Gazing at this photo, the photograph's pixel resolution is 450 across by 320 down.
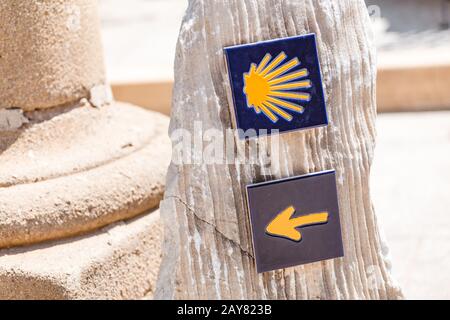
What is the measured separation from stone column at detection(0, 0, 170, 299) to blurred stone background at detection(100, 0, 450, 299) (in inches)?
39.4

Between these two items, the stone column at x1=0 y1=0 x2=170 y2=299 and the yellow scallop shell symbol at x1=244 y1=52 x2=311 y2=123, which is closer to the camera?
the yellow scallop shell symbol at x1=244 y1=52 x2=311 y2=123

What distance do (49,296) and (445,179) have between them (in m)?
2.32

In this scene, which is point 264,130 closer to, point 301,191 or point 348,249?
point 301,191

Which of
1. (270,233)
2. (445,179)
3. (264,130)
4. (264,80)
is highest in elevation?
(264,80)

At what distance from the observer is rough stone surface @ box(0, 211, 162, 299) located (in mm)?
2451

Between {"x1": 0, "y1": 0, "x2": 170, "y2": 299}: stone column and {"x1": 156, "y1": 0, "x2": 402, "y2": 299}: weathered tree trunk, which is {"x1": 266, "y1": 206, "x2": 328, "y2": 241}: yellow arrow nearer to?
{"x1": 156, "y1": 0, "x2": 402, "y2": 299}: weathered tree trunk

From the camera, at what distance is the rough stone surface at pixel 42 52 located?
2.62 meters

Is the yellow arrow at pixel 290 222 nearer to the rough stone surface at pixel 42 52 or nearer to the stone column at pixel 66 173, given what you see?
the stone column at pixel 66 173

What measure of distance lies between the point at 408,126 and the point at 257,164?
2974 millimetres

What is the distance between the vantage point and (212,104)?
6.64 feet

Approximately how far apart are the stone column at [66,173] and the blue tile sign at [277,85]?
2.60 feet

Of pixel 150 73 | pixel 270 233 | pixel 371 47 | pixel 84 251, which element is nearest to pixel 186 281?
pixel 270 233

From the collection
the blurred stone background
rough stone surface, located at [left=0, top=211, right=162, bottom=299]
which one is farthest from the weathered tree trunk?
the blurred stone background

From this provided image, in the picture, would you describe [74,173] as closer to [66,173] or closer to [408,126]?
[66,173]
